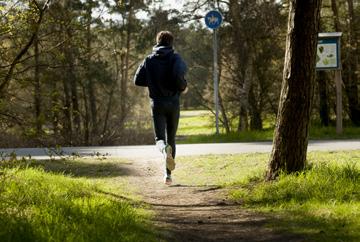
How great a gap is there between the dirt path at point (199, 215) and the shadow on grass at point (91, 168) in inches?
28.4

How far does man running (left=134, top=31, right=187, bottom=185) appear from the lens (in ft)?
28.3

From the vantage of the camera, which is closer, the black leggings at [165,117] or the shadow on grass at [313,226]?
the shadow on grass at [313,226]

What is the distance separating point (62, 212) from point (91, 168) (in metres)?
5.11

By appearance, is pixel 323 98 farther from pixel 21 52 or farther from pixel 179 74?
pixel 21 52

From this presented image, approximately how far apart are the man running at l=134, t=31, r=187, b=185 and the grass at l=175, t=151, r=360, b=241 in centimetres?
100

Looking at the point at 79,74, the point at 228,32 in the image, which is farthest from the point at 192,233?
the point at 79,74

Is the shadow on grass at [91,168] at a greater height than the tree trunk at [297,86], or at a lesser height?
lesser

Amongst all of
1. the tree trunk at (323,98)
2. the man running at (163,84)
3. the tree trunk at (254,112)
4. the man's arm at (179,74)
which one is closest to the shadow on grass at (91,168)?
the man running at (163,84)

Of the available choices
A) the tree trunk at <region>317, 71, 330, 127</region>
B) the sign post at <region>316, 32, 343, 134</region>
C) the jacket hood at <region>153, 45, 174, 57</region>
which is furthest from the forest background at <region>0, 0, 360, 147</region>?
the sign post at <region>316, 32, 343, 134</region>

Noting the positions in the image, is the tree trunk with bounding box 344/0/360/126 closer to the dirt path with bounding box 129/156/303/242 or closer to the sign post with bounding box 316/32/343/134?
the sign post with bounding box 316/32/343/134

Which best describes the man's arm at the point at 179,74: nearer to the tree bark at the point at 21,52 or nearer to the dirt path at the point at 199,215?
the dirt path at the point at 199,215

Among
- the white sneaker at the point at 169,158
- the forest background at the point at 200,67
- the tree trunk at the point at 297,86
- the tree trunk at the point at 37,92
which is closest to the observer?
the tree trunk at the point at 37,92

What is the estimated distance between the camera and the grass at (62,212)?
15.6 ft

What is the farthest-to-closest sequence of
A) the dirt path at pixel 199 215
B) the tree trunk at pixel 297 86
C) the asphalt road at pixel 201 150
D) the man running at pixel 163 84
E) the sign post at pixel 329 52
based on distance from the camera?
the sign post at pixel 329 52
the asphalt road at pixel 201 150
the man running at pixel 163 84
the tree trunk at pixel 297 86
the dirt path at pixel 199 215
